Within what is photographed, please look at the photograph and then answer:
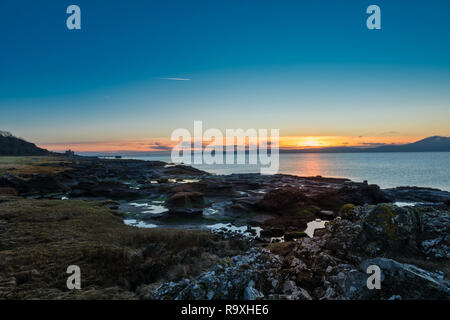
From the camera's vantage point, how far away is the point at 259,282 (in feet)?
30.0

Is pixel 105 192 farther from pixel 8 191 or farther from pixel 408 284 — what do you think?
pixel 408 284

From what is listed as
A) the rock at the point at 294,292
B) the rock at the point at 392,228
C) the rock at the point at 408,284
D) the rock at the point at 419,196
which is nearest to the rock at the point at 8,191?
the rock at the point at 294,292

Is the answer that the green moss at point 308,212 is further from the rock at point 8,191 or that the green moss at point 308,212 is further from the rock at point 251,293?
the rock at point 8,191

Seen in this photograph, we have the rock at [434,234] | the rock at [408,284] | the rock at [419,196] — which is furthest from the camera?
the rock at [419,196]

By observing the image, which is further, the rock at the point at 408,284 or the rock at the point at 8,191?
the rock at the point at 8,191

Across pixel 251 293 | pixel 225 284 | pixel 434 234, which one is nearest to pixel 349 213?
pixel 434 234

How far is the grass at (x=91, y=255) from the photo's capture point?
11.4 metres

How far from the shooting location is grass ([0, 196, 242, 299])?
11352mm

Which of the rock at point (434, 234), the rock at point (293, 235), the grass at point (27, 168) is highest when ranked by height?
the rock at point (434, 234)

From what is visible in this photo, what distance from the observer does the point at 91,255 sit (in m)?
15.0

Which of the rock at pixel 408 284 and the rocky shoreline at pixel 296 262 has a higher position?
the rock at pixel 408 284

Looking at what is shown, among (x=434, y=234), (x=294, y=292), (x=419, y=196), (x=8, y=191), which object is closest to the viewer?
(x=294, y=292)
